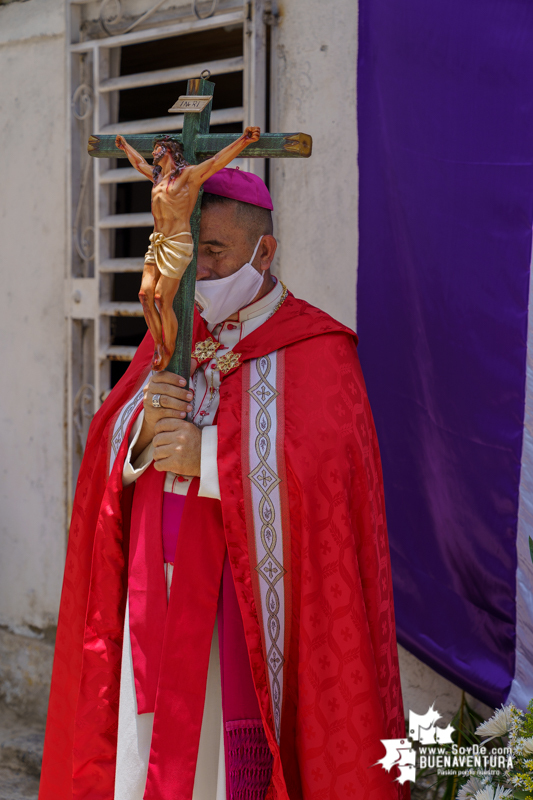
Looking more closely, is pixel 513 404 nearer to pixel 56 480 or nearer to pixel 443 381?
pixel 443 381

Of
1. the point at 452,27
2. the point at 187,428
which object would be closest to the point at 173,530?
the point at 187,428

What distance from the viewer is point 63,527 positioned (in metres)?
4.24

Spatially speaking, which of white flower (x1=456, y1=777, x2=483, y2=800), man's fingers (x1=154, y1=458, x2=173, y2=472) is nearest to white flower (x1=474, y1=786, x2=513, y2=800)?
white flower (x1=456, y1=777, x2=483, y2=800)

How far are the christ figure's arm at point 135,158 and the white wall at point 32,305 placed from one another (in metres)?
2.18

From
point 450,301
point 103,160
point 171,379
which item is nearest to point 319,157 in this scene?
point 450,301

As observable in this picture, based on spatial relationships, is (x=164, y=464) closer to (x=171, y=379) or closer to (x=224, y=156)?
(x=171, y=379)

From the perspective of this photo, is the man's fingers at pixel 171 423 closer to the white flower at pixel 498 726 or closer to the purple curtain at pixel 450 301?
the purple curtain at pixel 450 301

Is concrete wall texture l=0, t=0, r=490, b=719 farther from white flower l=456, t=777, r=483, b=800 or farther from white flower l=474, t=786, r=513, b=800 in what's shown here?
white flower l=474, t=786, r=513, b=800

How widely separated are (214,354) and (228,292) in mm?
203

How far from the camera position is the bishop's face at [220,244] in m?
2.15

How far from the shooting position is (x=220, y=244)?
215cm

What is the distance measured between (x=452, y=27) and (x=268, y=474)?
5.07 feet

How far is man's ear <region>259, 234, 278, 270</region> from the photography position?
2213 millimetres

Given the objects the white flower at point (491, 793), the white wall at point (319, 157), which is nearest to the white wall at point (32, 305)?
the white wall at point (319, 157)
